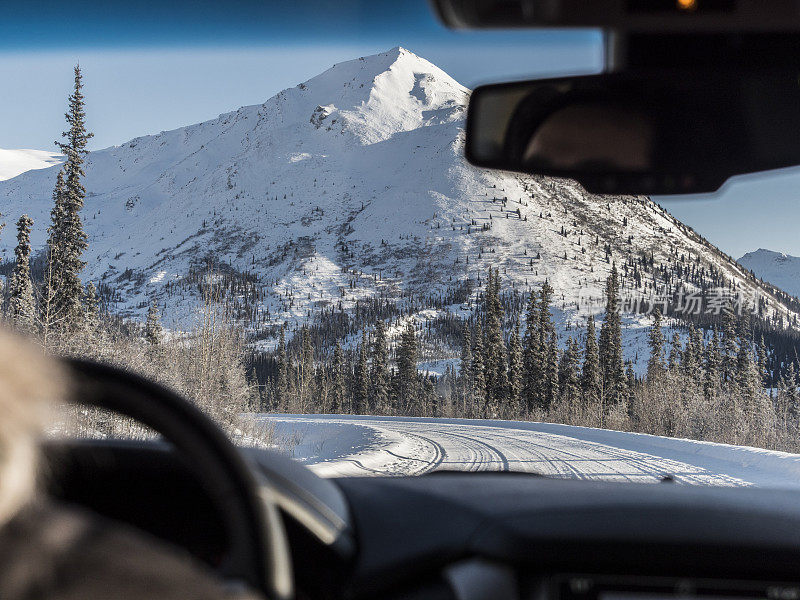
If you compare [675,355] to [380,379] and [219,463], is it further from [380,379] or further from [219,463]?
[219,463]

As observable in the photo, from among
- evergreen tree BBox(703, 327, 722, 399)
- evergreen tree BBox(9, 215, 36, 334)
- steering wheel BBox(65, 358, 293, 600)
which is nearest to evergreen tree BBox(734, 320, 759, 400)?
evergreen tree BBox(703, 327, 722, 399)

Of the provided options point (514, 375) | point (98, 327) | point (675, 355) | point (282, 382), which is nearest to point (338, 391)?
point (282, 382)

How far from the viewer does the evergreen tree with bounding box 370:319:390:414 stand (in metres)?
74.1

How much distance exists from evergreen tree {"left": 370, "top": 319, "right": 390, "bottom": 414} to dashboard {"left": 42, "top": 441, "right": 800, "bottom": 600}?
233ft

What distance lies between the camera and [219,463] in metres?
1.22

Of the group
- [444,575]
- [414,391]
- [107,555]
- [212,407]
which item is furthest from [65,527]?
[414,391]

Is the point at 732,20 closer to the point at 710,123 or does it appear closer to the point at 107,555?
the point at 710,123

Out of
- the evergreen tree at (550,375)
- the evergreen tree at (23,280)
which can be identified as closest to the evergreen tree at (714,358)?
the evergreen tree at (550,375)

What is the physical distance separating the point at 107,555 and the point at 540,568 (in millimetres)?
Result: 1520

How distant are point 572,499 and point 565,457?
48.9 feet

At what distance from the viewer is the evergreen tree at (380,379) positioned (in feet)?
243

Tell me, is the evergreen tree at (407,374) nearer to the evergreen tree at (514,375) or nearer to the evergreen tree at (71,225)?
the evergreen tree at (514,375)

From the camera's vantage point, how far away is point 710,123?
187 centimetres

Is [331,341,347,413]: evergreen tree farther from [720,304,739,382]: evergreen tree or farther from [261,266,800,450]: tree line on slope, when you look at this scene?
[720,304,739,382]: evergreen tree
